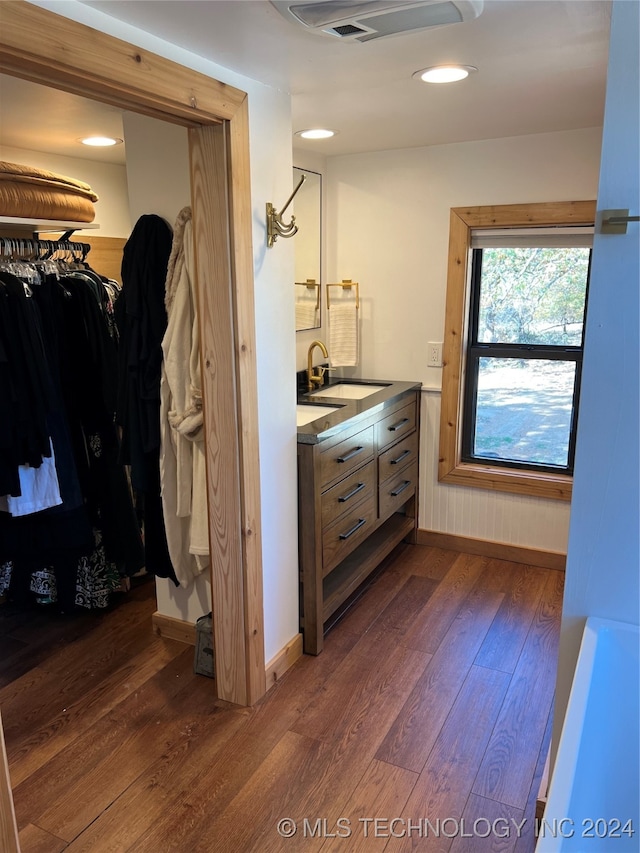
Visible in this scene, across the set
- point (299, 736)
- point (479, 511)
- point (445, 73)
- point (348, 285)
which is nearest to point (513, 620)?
point (479, 511)

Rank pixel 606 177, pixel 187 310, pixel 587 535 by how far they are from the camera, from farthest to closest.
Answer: pixel 187 310, pixel 587 535, pixel 606 177

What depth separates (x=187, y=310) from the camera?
86.2 inches

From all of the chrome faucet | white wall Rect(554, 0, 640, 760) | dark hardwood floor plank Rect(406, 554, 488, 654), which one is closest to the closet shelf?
the chrome faucet

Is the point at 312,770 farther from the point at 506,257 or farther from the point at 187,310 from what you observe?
the point at 506,257

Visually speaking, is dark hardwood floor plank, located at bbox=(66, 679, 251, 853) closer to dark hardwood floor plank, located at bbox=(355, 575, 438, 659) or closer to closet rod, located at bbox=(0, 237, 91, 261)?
dark hardwood floor plank, located at bbox=(355, 575, 438, 659)

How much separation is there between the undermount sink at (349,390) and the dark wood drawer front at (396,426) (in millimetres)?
197

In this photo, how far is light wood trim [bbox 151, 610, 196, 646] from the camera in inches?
106

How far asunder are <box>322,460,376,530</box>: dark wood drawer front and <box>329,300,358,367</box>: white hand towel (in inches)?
32.8

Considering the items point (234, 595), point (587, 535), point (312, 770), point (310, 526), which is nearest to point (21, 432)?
point (234, 595)

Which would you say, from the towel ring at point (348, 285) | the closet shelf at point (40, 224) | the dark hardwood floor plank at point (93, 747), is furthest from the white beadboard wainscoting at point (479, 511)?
the closet shelf at point (40, 224)

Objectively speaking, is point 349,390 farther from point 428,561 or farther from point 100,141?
point 100,141

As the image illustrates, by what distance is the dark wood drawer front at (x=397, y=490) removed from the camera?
319 cm

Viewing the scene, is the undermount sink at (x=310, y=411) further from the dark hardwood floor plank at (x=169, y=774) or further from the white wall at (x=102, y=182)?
the white wall at (x=102, y=182)

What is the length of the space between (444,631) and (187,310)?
177 cm
